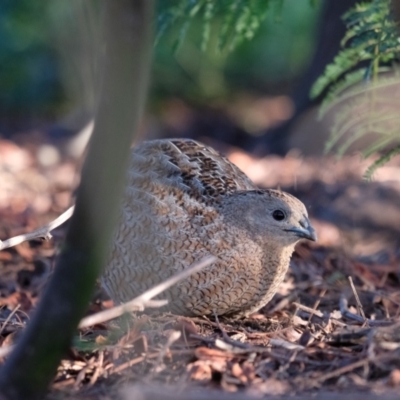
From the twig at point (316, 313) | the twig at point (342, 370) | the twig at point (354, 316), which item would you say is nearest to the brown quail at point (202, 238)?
the twig at point (316, 313)

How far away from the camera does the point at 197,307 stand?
4461 mm

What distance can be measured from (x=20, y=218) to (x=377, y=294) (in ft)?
11.3

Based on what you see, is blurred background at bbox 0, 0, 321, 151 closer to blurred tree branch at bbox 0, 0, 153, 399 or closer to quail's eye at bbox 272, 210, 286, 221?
quail's eye at bbox 272, 210, 286, 221

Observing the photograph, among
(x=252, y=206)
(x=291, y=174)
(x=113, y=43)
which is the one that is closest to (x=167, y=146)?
(x=252, y=206)

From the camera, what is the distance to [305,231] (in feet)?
15.2

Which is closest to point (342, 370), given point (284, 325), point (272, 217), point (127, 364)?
point (127, 364)

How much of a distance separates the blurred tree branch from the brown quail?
5.24 ft

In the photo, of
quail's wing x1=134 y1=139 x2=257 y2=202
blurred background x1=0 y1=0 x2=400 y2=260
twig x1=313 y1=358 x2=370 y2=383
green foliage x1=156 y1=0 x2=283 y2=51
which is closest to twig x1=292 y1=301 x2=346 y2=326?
twig x1=313 y1=358 x2=370 y2=383

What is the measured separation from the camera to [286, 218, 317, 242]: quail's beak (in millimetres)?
4625

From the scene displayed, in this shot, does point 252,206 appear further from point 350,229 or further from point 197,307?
point 350,229

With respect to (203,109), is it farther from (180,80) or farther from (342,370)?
(342,370)

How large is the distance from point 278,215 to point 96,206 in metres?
2.16

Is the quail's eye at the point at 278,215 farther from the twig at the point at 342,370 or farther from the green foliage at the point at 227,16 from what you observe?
the green foliage at the point at 227,16

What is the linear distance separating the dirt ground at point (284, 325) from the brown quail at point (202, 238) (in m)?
0.18
